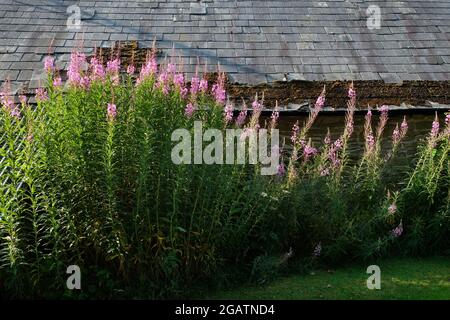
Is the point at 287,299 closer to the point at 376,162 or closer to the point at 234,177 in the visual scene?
the point at 234,177

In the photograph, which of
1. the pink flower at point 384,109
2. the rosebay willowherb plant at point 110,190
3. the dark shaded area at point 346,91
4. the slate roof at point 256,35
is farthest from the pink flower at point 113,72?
the pink flower at point 384,109

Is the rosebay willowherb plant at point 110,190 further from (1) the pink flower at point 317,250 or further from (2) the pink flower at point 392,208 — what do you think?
(2) the pink flower at point 392,208

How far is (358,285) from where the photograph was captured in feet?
20.2

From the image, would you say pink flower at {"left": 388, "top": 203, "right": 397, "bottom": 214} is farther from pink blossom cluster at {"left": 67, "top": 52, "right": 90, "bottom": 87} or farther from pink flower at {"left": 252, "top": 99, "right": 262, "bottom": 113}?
pink blossom cluster at {"left": 67, "top": 52, "right": 90, "bottom": 87}

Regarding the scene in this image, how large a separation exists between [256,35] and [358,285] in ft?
17.9

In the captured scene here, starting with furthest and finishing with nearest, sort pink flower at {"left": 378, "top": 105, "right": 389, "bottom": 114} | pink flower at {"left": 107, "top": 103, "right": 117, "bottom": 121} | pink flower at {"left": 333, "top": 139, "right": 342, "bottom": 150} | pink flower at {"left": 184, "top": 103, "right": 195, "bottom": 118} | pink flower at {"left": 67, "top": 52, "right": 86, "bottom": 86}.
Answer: pink flower at {"left": 378, "top": 105, "right": 389, "bottom": 114}
pink flower at {"left": 333, "top": 139, "right": 342, "bottom": 150}
pink flower at {"left": 184, "top": 103, "right": 195, "bottom": 118}
pink flower at {"left": 67, "top": 52, "right": 86, "bottom": 86}
pink flower at {"left": 107, "top": 103, "right": 117, "bottom": 121}

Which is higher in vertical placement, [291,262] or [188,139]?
[188,139]

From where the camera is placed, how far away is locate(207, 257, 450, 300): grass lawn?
5906 millimetres

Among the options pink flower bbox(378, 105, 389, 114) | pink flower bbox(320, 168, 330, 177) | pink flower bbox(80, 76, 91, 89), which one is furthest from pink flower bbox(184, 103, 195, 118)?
pink flower bbox(378, 105, 389, 114)

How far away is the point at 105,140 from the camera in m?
5.35

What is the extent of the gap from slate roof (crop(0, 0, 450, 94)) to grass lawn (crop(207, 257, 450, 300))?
3767 millimetres

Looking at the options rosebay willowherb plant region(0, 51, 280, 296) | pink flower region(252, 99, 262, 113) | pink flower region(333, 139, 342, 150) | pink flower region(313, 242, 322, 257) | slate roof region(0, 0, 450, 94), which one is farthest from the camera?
slate roof region(0, 0, 450, 94)
